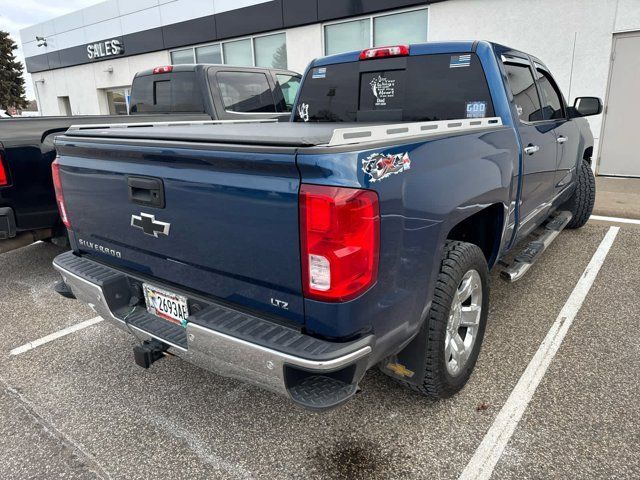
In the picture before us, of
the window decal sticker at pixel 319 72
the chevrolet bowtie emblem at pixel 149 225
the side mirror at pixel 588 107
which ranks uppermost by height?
the window decal sticker at pixel 319 72

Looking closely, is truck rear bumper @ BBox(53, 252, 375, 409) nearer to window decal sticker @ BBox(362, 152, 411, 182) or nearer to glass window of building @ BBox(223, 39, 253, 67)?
window decal sticker @ BBox(362, 152, 411, 182)

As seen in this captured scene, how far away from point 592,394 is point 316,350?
6.05 feet

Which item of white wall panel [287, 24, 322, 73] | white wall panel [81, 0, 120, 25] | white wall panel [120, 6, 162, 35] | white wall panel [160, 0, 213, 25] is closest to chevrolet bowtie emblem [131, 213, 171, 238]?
white wall panel [287, 24, 322, 73]

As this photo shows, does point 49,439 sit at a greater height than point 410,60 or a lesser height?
lesser

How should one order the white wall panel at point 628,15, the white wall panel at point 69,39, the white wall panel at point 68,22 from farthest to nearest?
the white wall panel at point 69,39, the white wall panel at point 68,22, the white wall panel at point 628,15

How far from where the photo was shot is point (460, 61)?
317cm

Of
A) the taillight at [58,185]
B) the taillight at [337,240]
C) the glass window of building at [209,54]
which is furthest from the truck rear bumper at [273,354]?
the glass window of building at [209,54]

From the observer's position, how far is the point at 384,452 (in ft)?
7.49

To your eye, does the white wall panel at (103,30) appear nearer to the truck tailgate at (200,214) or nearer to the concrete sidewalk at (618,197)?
the concrete sidewalk at (618,197)

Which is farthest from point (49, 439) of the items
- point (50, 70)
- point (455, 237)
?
point (50, 70)

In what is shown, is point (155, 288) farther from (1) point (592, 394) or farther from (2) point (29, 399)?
(1) point (592, 394)

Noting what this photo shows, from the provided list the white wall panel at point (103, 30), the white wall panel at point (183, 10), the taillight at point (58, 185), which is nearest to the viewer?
the taillight at point (58, 185)

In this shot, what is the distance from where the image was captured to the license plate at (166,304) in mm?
2270

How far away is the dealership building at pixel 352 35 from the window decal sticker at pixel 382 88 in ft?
22.0
